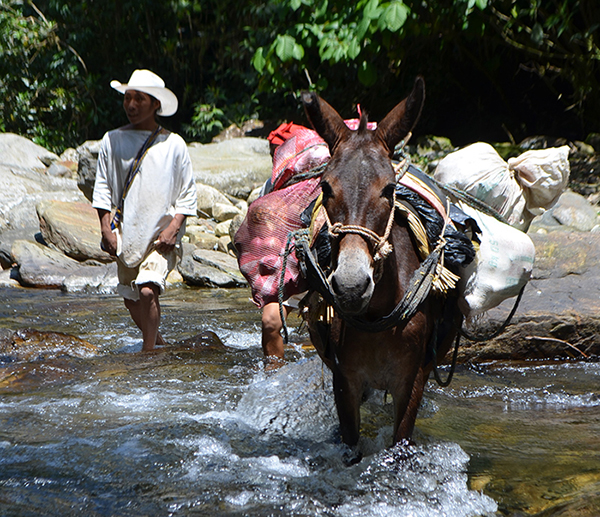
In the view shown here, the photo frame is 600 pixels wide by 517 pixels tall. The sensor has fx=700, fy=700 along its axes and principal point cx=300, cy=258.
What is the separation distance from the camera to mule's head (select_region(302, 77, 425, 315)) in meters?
2.51

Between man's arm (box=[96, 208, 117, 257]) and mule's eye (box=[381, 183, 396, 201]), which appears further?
man's arm (box=[96, 208, 117, 257])

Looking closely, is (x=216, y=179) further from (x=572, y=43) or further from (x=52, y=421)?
(x=52, y=421)

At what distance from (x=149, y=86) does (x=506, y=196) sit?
2.69 metres

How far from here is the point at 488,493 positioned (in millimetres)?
3088

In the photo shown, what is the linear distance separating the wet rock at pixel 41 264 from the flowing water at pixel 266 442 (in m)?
4.10

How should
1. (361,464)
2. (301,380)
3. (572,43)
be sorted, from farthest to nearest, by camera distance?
(572,43) → (301,380) → (361,464)

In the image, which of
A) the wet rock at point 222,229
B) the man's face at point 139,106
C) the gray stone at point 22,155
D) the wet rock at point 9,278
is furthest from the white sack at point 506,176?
the gray stone at point 22,155

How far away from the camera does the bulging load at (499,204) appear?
11.3 ft

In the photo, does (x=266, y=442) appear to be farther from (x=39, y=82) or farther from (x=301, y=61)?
(x=39, y=82)

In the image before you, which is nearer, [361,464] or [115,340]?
[361,464]

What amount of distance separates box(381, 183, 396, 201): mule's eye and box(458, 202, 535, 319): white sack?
2.68ft

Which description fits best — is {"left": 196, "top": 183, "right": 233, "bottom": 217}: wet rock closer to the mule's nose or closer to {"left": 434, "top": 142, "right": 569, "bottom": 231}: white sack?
{"left": 434, "top": 142, "right": 569, "bottom": 231}: white sack

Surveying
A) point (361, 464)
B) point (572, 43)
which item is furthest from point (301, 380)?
point (572, 43)

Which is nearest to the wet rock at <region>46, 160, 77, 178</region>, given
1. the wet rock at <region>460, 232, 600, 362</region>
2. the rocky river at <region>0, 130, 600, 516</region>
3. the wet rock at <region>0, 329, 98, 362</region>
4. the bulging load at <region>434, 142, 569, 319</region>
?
the rocky river at <region>0, 130, 600, 516</region>
